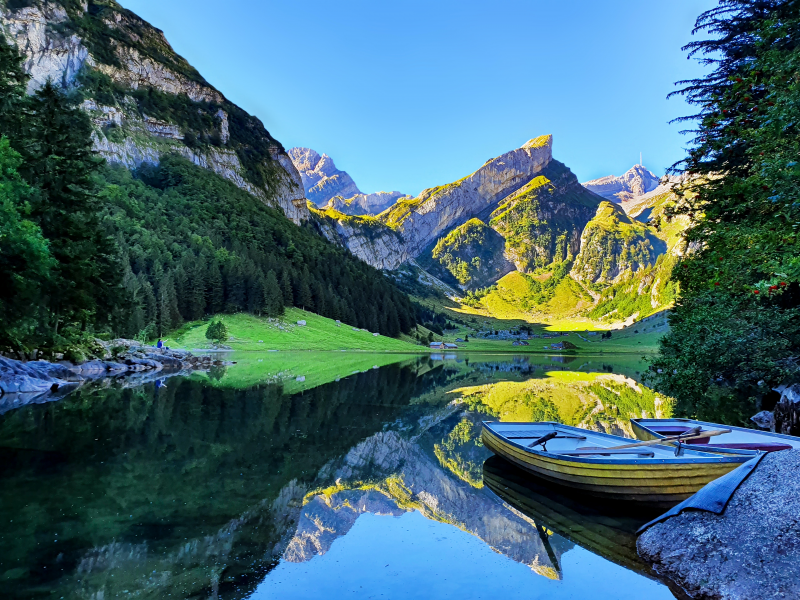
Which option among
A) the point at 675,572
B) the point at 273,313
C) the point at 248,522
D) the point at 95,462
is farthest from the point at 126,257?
the point at 675,572

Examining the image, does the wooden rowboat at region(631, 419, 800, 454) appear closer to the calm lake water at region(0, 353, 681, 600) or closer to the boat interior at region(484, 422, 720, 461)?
the boat interior at region(484, 422, 720, 461)

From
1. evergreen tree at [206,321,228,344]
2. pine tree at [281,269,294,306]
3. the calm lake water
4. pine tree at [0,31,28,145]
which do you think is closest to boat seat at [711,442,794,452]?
the calm lake water

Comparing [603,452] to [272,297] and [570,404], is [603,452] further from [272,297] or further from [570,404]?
[272,297]

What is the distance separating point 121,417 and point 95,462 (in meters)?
8.75

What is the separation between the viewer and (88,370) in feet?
141

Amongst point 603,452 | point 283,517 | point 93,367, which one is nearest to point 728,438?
point 603,452

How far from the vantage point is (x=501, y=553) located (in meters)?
9.97

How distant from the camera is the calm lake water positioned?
8.23 m

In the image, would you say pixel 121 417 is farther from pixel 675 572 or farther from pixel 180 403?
pixel 675 572

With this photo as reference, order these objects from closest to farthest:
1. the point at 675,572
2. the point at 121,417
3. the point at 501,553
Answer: the point at 675,572 → the point at 501,553 → the point at 121,417

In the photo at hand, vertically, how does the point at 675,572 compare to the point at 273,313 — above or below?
below

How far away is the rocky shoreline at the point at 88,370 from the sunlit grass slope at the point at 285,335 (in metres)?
25.8

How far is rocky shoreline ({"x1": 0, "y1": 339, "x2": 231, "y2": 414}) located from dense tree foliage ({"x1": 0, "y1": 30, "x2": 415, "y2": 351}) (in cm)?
275

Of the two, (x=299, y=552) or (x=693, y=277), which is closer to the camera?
(x=299, y=552)
